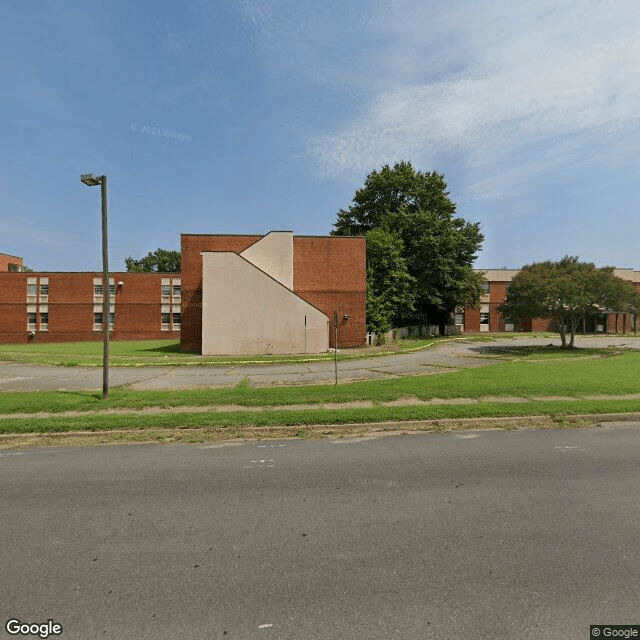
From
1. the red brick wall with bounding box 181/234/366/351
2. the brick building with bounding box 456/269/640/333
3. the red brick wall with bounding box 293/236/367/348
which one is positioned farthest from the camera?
the brick building with bounding box 456/269/640/333

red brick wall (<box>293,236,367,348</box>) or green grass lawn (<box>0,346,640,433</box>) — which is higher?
red brick wall (<box>293,236,367,348</box>)

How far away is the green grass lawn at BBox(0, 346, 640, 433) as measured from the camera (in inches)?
309

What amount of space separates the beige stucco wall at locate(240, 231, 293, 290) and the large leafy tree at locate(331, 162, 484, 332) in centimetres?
922

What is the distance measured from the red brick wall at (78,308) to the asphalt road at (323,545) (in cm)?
4447

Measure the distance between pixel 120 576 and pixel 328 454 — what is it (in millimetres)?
3542

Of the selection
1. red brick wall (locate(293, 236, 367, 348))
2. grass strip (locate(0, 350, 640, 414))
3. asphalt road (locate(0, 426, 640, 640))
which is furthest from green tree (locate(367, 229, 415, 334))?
asphalt road (locate(0, 426, 640, 640))

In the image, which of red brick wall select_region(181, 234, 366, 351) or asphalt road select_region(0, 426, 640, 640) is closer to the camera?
asphalt road select_region(0, 426, 640, 640)

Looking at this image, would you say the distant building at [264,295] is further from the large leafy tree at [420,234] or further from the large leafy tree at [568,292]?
the large leafy tree at [568,292]

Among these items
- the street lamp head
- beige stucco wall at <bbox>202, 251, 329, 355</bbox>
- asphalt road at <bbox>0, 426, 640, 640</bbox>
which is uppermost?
the street lamp head

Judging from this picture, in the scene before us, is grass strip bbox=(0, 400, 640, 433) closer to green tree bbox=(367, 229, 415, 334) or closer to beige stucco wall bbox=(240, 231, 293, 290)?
beige stucco wall bbox=(240, 231, 293, 290)

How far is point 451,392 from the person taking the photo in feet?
33.9

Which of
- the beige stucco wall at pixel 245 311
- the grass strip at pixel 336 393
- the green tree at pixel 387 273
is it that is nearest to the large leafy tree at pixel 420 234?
the green tree at pixel 387 273

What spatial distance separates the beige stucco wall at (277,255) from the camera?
29312mm

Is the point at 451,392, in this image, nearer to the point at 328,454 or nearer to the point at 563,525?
the point at 328,454
